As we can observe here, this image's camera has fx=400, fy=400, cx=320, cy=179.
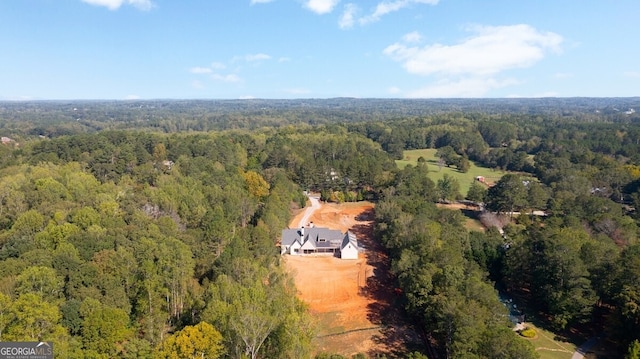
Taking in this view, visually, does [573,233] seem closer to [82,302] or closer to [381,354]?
[381,354]

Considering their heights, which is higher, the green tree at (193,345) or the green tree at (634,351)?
the green tree at (193,345)

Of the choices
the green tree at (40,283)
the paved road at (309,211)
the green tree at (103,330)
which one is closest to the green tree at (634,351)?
the green tree at (103,330)

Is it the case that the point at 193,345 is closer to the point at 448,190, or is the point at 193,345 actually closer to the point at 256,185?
the point at 256,185

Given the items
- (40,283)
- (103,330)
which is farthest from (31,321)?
(40,283)

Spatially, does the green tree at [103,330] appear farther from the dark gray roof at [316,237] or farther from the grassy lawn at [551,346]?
the grassy lawn at [551,346]

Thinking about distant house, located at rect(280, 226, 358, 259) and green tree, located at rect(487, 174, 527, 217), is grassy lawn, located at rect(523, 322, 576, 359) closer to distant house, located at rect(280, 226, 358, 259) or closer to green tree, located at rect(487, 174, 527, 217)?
distant house, located at rect(280, 226, 358, 259)

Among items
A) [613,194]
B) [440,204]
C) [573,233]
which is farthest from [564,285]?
[613,194]

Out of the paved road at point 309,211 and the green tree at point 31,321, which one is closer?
the green tree at point 31,321
